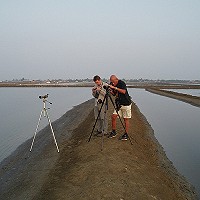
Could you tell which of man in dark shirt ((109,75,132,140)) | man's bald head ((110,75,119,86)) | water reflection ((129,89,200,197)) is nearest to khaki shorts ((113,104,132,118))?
man in dark shirt ((109,75,132,140))

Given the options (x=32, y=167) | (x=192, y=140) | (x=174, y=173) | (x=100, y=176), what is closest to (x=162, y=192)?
(x=100, y=176)

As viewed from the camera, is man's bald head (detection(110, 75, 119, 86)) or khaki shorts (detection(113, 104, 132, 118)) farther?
khaki shorts (detection(113, 104, 132, 118))

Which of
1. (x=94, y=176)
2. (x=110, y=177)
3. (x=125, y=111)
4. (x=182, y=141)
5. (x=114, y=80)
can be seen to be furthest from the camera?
(x=182, y=141)

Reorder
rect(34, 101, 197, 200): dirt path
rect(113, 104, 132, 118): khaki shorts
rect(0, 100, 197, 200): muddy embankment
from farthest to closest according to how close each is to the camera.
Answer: rect(113, 104, 132, 118): khaki shorts → rect(0, 100, 197, 200): muddy embankment → rect(34, 101, 197, 200): dirt path

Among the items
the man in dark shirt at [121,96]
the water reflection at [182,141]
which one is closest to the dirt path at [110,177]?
the water reflection at [182,141]

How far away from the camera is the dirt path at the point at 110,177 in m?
6.55

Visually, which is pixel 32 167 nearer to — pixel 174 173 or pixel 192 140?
pixel 174 173

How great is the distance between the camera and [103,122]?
35.0 ft

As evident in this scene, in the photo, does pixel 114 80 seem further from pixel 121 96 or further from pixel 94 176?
pixel 94 176

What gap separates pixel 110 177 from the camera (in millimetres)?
7188

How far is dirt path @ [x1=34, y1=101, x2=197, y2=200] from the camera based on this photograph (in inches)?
258

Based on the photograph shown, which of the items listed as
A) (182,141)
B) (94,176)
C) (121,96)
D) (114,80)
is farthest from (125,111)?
(182,141)

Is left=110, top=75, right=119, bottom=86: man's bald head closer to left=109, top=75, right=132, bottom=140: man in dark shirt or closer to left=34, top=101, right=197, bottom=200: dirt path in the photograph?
left=109, top=75, right=132, bottom=140: man in dark shirt

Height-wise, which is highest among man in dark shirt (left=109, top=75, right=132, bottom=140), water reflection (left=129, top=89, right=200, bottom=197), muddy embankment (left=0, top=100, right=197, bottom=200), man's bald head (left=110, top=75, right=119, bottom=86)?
man's bald head (left=110, top=75, right=119, bottom=86)
